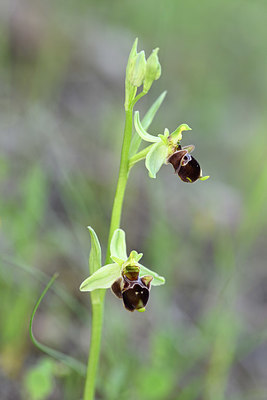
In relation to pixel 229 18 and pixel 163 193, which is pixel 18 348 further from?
pixel 229 18

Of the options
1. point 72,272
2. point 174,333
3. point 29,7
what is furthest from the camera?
point 29,7

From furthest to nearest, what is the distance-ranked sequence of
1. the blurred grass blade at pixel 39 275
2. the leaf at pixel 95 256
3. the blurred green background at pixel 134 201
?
1. the blurred green background at pixel 134 201
2. the blurred grass blade at pixel 39 275
3. the leaf at pixel 95 256

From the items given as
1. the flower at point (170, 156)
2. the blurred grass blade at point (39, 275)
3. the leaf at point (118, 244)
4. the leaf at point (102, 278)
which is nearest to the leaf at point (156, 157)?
the flower at point (170, 156)

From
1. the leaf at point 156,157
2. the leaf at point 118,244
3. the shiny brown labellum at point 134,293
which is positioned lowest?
the shiny brown labellum at point 134,293

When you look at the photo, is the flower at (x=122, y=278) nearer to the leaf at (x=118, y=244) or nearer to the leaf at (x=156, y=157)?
the leaf at (x=118, y=244)

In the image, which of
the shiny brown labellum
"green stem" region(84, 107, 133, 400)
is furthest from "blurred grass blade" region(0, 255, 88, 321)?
the shiny brown labellum

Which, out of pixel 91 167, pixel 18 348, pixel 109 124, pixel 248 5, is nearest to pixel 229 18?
pixel 248 5

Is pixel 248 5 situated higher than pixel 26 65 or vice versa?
pixel 248 5
